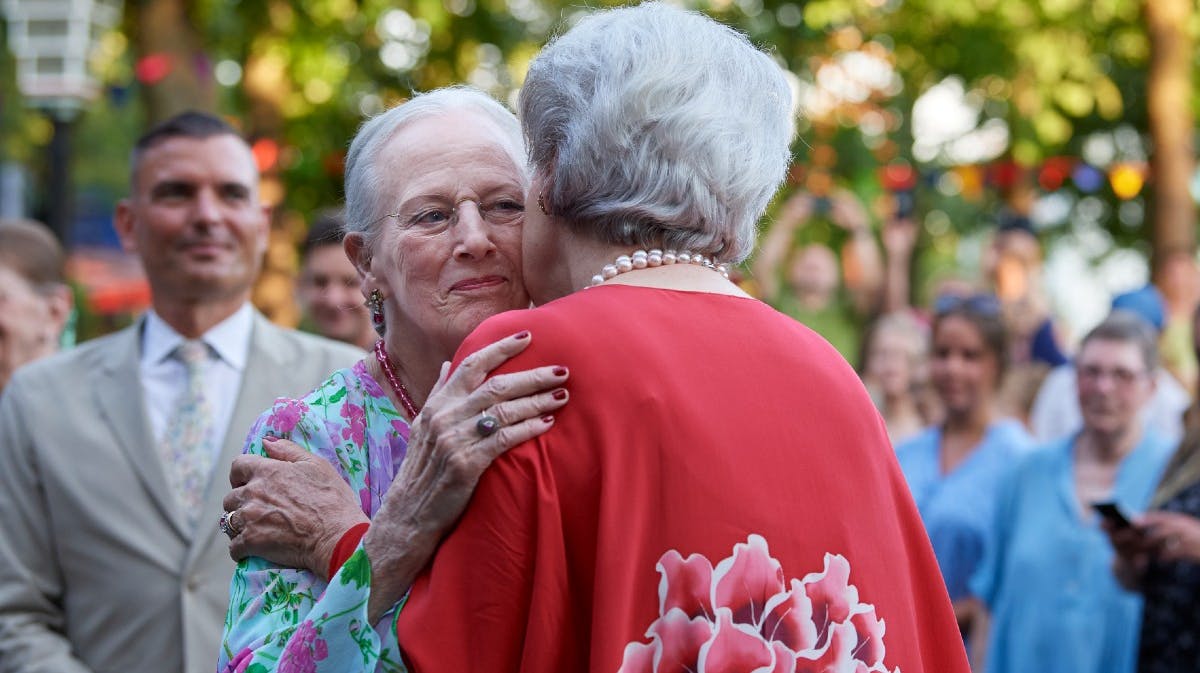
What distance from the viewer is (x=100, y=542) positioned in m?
4.10

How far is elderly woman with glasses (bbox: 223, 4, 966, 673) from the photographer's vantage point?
2.18m

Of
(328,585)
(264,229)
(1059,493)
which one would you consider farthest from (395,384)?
(1059,493)

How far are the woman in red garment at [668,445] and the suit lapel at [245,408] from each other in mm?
1948

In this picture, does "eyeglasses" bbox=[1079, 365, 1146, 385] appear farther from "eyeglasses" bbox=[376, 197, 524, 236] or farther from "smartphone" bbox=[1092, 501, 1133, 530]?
"eyeglasses" bbox=[376, 197, 524, 236]

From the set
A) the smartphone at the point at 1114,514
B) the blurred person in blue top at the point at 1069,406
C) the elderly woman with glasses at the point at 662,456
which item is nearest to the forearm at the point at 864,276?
the blurred person in blue top at the point at 1069,406

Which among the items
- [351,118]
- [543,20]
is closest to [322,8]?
[351,118]

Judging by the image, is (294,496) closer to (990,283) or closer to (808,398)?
(808,398)

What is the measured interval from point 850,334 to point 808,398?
7139 mm

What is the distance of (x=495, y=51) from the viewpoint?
696 inches

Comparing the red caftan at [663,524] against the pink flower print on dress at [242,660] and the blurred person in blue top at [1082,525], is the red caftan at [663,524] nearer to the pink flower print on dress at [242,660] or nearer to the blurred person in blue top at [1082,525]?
the pink flower print on dress at [242,660]

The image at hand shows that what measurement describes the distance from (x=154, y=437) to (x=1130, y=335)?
4462 mm

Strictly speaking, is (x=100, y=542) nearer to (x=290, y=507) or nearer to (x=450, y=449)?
(x=290, y=507)

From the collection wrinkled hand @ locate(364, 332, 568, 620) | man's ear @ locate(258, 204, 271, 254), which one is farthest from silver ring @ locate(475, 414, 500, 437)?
man's ear @ locate(258, 204, 271, 254)

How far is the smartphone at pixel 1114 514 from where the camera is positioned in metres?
5.70
